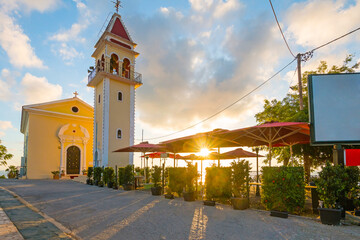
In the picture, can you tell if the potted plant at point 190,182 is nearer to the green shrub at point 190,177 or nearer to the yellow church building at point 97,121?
the green shrub at point 190,177

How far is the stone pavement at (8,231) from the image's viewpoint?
4.27 meters

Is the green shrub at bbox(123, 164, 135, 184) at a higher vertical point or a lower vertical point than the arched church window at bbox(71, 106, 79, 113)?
lower

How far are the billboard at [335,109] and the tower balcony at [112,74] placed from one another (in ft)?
57.0

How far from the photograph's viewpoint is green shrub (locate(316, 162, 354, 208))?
5457 millimetres

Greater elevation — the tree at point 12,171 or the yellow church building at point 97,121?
the yellow church building at point 97,121

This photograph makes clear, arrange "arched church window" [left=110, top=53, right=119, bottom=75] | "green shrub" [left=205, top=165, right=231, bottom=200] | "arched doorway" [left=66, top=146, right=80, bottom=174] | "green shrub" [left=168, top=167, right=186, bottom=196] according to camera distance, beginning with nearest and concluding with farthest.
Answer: "green shrub" [left=205, top=165, right=231, bottom=200] → "green shrub" [left=168, top=167, right=186, bottom=196] → "arched church window" [left=110, top=53, right=119, bottom=75] → "arched doorway" [left=66, top=146, right=80, bottom=174]

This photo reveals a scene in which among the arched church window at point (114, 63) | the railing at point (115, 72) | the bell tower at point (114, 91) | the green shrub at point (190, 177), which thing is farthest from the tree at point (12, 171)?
the green shrub at point (190, 177)

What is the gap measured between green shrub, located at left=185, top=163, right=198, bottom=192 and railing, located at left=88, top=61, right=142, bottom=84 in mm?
14488

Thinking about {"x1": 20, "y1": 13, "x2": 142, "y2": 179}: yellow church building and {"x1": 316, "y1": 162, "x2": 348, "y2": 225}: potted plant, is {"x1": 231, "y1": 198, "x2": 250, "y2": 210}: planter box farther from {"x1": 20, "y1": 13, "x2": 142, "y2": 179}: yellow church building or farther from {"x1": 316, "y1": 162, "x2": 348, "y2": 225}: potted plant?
{"x1": 20, "y1": 13, "x2": 142, "y2": 179}: yellow church building

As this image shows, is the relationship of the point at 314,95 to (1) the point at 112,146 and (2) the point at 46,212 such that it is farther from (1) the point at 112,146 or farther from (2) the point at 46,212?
(1) the point at 112,146

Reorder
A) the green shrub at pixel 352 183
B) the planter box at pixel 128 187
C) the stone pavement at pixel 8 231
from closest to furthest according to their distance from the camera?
the stone pavement at pixel 8 231, the green shrub at pixel 352 183, the planter box at pixel 128 187

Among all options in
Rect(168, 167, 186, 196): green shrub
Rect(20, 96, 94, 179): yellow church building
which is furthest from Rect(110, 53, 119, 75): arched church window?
Rect(168, 167, 186, 196): green shrub

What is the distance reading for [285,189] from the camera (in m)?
6.39

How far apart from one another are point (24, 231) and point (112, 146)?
601 inches
